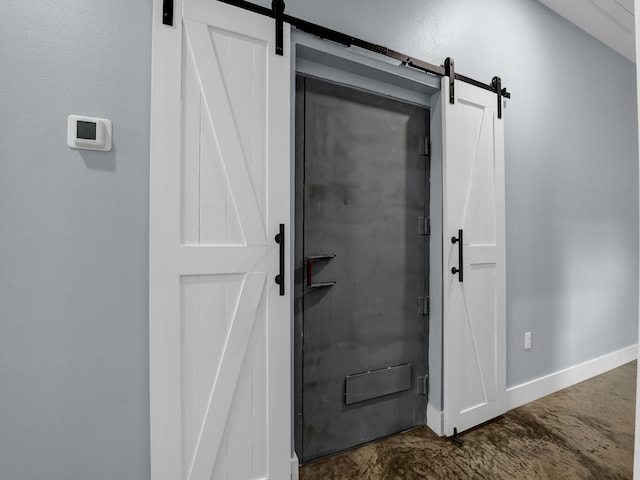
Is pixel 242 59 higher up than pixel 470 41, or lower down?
lower down

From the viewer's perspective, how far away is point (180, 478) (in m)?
1.27

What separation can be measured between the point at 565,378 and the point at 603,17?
317cm

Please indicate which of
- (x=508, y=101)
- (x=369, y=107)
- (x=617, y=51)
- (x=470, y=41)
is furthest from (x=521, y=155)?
(x=617, y=51)

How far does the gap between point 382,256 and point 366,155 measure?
0.64m

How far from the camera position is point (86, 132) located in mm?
1146

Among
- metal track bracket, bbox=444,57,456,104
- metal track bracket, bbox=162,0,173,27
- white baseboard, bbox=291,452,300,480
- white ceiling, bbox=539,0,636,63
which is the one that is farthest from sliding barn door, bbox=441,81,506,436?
metal track bracket, bbox=162,0,173,27

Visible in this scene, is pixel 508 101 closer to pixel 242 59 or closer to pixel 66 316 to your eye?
pixel 242 59

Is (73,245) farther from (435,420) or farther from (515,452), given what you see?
(515,452)

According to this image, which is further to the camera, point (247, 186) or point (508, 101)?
point (508, 101)

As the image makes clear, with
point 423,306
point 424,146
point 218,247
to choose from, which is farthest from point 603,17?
point 218,247

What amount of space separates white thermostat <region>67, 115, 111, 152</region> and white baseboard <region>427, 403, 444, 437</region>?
233cm

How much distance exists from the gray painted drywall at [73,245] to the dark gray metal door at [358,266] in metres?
0.78

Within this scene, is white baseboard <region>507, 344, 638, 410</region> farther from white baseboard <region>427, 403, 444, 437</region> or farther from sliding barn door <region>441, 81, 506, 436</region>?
white baseboard <region>427, 403, 444, 437</region>

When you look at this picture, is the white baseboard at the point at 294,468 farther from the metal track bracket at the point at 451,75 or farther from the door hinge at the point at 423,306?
the metal track bracket at the point at 451,75
